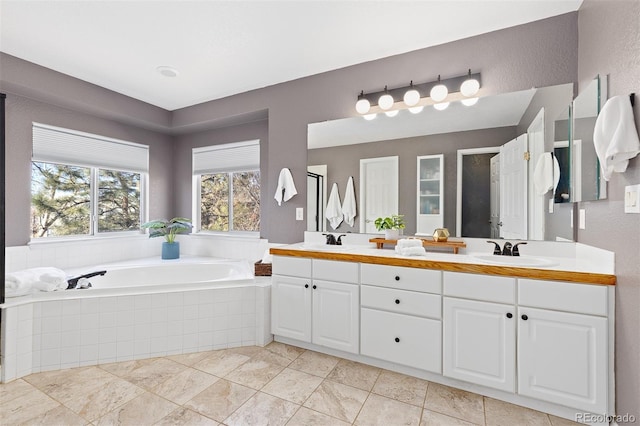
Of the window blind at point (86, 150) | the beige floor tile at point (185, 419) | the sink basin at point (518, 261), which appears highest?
the window blind at point (86, 150)

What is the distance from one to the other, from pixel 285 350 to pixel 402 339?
3.13 ft

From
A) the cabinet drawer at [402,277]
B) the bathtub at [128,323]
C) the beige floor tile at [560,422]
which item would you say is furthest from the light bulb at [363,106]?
the beige floor tile at [560,422]

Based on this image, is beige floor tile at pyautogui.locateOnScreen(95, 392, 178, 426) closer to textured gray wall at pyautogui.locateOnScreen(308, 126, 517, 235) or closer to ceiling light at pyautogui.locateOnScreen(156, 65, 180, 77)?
textured gray wall at pyautogui.locateOnScreen(308, 126, 517, 235)

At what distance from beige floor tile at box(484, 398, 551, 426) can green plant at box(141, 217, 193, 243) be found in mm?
3482

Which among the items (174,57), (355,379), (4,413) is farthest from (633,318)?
(174,57)

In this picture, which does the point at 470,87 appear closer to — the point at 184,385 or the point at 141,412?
the point at 184,385

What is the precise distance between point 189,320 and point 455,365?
76.1 inches

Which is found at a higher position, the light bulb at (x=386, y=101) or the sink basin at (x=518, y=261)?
the light bulb at (x=386, y=101)

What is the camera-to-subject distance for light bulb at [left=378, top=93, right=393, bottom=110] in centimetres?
252

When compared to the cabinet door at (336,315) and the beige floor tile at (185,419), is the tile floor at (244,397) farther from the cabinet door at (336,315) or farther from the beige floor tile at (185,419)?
the cabinet door at (336,315)

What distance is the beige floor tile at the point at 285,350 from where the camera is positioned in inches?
93.1

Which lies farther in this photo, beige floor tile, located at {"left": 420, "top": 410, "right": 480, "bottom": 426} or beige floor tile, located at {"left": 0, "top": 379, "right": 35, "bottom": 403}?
beige floor tile, located at {"left": 0, "top": 379, "right": 35, "bottom": 403}

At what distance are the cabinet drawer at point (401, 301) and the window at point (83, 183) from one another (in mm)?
3186

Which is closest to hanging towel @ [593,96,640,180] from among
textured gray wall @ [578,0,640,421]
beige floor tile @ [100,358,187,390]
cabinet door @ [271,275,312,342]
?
textured gray wall @ [578,0,640,421]
